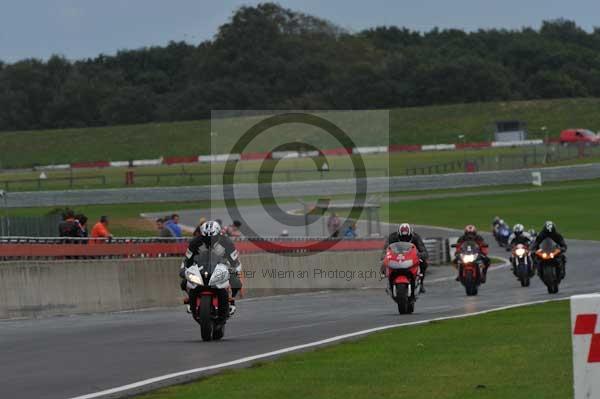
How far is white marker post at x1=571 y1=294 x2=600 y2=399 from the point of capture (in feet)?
27.2

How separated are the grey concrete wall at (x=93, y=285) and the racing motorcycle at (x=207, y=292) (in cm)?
696

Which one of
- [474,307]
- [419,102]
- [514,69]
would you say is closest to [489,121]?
[419,102]

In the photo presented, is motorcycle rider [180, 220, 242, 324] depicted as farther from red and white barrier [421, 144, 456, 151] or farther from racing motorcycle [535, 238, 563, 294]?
red and white barrier [421, 144, 456, 151]

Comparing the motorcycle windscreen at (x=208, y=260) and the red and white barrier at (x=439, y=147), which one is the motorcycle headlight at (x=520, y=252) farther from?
the red and white barrier at (x=439, y=147)

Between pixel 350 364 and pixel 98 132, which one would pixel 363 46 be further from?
pixel 350 364

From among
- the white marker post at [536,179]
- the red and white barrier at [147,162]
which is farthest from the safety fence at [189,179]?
the red and white barrier at [147,162]

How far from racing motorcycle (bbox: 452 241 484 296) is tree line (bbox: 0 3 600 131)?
99469mm

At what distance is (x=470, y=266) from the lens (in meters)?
28.1

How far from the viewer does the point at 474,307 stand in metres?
22.7

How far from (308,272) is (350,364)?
21011 mm

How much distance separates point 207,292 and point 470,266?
12058mm

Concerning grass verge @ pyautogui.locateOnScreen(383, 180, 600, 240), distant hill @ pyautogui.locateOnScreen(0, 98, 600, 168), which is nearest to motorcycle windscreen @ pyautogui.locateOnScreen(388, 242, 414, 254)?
grass verge @ pyautogui.locateOnScreen(383, 180, 600, 240)

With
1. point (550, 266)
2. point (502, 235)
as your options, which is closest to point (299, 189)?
point (502, 235)

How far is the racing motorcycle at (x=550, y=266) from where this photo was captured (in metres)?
27.5
